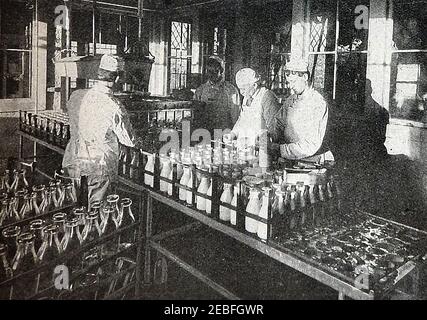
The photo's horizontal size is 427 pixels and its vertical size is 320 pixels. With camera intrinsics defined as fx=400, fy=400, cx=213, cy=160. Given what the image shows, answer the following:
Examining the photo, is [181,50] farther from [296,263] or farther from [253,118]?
[296,263]

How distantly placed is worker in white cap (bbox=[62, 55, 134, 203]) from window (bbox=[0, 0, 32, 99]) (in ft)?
12.9

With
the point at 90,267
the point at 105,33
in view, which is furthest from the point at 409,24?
the point at 105,33

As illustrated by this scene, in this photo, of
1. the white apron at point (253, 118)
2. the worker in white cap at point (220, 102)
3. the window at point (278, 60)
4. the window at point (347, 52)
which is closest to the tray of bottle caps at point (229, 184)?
the white apron at point (253, 118)

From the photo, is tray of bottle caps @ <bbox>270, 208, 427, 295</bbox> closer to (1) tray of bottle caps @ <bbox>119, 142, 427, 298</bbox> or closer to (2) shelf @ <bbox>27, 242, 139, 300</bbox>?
(1) tray of bottle caps @ <bbox>119, 142, 427, 298</bbox>

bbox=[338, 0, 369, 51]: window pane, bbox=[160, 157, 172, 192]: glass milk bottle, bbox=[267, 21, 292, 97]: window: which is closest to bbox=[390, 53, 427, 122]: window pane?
bbox=[338, 0, 369, 51]: window pane

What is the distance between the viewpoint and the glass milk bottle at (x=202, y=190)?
2373 mm

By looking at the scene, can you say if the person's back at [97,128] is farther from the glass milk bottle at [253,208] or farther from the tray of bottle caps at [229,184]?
the glass milk bottle at [253,208]

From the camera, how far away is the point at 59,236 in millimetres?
2127

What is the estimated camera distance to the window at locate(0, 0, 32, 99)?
644cm

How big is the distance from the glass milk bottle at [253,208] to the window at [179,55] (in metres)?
6.02

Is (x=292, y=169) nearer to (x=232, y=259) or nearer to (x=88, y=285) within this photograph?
(x=232, y=259)

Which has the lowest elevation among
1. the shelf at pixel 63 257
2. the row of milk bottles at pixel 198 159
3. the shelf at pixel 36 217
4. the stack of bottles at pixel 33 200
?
the shelf at pixel 63 257
